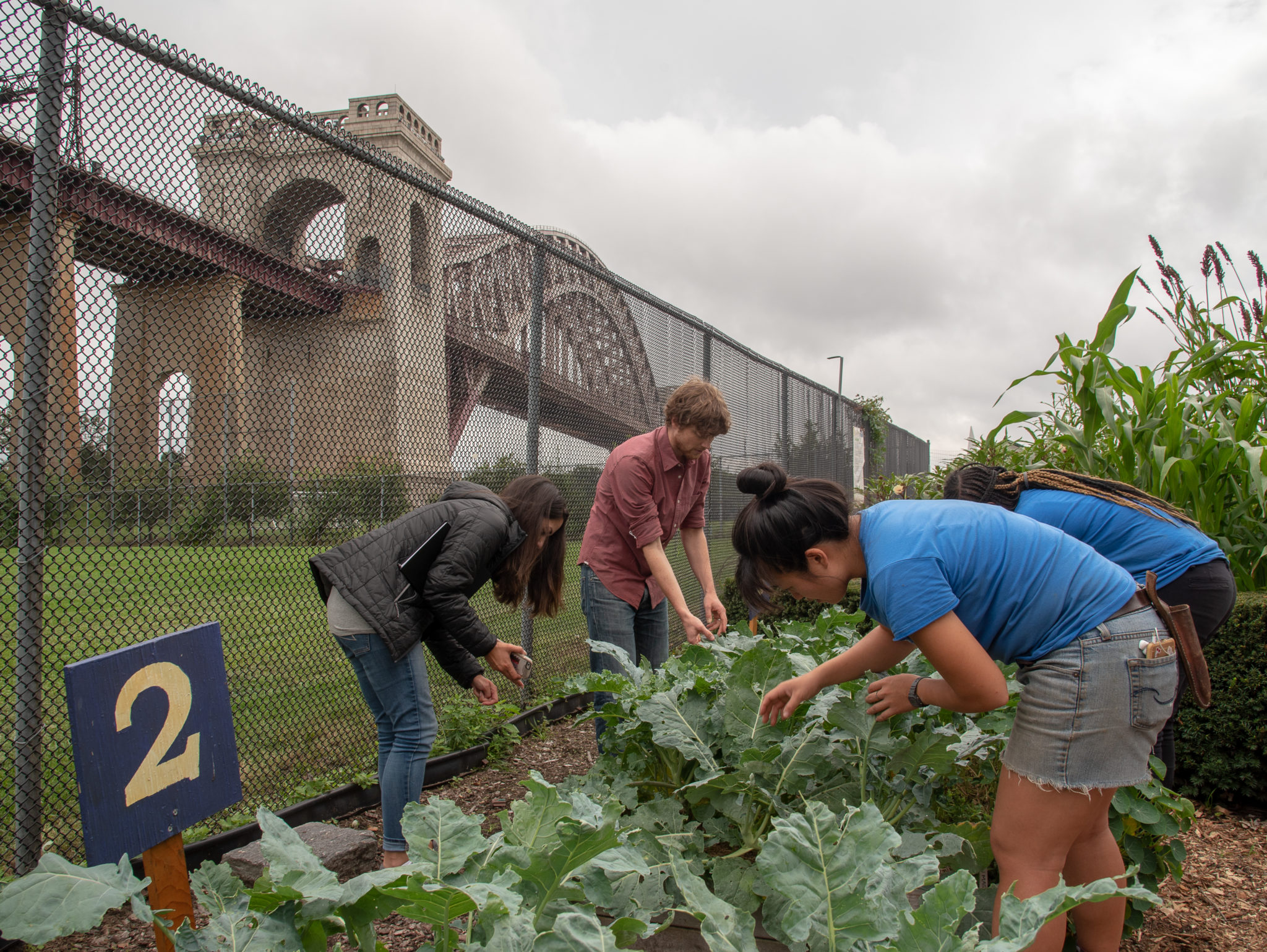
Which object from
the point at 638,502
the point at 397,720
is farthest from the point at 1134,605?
the point at 397,720

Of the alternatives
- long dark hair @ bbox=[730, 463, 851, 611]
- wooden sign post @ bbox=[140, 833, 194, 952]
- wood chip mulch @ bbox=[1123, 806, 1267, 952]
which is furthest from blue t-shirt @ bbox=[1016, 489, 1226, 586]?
wooden sign post @ bbox=[140, 833, 194, 952]

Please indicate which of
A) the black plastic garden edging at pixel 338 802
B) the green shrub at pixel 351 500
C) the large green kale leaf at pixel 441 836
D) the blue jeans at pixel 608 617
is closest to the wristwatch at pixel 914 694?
the large green kale leaf at pixel 441 836

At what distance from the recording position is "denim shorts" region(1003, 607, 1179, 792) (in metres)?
1.60

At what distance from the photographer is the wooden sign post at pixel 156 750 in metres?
1.51

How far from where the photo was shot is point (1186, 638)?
5.87ft

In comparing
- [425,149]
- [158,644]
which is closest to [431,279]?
[425,149]

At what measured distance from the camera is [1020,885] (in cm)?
162

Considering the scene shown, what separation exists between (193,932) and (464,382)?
3.04m

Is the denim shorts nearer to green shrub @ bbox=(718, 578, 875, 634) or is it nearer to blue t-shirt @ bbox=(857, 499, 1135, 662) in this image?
blue t-shirt @ bbox=(857, 499, 1135, 662)

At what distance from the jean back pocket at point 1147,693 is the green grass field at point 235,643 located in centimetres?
270

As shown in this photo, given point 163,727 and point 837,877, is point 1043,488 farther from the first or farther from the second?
point 163,727

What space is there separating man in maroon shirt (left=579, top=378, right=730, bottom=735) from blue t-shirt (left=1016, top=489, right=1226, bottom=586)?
126cm

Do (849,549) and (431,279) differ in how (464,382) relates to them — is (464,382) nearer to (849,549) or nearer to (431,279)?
(431,279)

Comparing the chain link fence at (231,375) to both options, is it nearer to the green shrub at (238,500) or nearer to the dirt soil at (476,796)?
the green shrub at (238,500)
